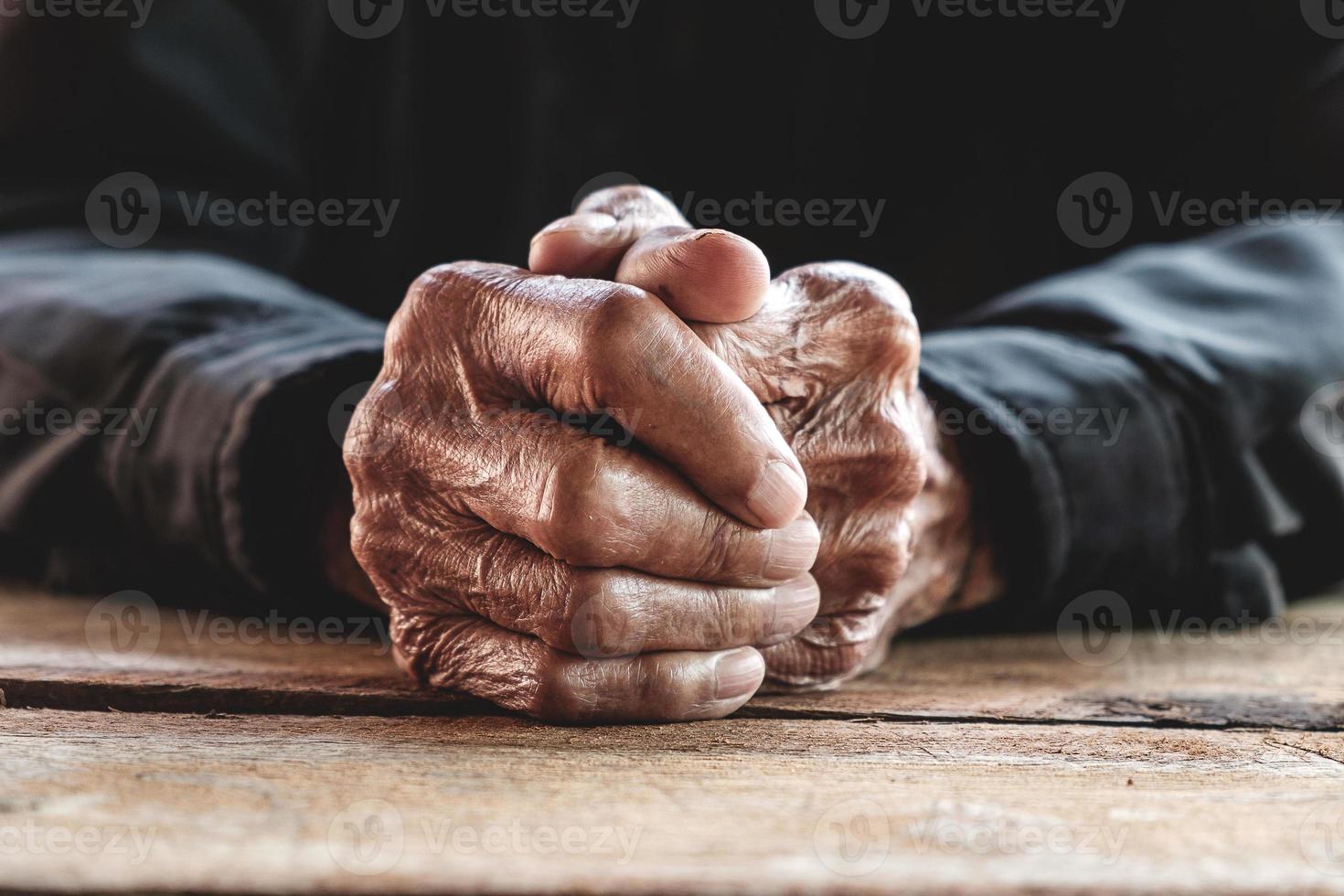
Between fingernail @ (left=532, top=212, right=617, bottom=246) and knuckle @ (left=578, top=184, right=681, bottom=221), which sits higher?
knuckle @ (left=578, top=184, right=681, bottom=221)

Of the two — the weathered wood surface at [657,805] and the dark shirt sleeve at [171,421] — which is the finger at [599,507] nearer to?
the weathered wood surface at [657,805]

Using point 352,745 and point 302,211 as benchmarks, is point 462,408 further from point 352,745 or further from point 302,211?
point 302,211

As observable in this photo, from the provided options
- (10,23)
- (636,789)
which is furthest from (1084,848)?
(10,23)

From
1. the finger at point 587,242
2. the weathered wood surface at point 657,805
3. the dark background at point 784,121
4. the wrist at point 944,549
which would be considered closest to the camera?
the weathered wood surface at point 657,805

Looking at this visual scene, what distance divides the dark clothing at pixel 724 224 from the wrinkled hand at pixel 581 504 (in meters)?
0.24

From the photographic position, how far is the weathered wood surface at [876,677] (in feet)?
2.47

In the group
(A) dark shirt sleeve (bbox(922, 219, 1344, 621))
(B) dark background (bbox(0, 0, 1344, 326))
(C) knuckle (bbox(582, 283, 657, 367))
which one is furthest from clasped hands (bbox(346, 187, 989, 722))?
(B) dark background (bbox(0, 0, 1344, 326))

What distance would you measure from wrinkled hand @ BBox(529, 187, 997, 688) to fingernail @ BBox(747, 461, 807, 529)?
11 centimetres

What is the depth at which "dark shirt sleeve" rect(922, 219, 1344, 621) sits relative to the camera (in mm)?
1000

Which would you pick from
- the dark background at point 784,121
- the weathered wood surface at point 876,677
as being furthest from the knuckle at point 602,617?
the dark background at point 784,121

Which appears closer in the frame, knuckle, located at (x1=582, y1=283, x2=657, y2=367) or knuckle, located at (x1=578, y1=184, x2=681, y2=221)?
knuckle, located at (x1=582, y1=283, x2=657, y2=367)

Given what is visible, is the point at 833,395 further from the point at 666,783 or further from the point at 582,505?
the point at 666,783

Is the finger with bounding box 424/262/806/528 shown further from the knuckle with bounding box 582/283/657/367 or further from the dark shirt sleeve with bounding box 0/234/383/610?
the dark shirt sleeve with bounding box 0/234/383/610

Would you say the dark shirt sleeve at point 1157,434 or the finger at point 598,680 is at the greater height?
the dark shirt sleeve at point 1157,434
